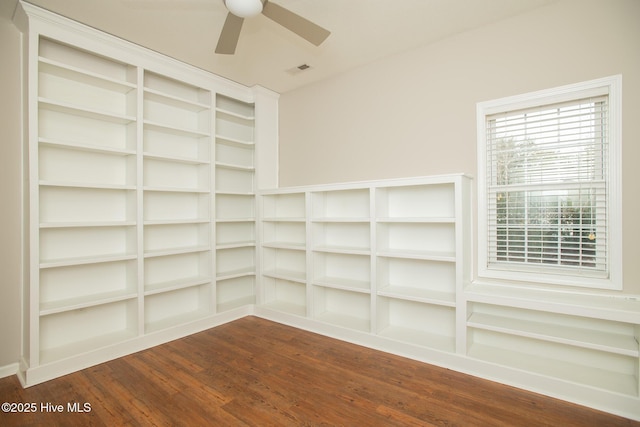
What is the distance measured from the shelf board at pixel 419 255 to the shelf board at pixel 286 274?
1.08 metres

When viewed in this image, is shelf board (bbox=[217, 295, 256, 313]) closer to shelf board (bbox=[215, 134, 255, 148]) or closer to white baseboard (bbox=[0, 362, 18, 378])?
white baseboard (bbox=[0, 362, 18, 378])

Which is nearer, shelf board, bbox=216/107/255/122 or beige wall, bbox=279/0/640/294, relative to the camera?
beige wall, bbox=279/0/640/294

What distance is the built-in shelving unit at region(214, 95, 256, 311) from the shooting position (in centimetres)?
400

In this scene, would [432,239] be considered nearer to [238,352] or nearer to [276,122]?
[238,352]

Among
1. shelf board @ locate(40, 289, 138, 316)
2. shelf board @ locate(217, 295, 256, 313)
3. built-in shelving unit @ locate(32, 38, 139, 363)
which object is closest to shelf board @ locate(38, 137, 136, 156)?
built-in shelving unit @ locate(32, 38, 139, 363)

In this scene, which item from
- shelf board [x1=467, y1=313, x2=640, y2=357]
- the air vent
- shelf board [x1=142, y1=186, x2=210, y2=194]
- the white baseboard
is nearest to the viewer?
shelf board [x1=467, y1=313, x2=640, y2=357]

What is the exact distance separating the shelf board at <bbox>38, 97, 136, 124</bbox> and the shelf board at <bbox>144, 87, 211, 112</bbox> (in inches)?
13.9

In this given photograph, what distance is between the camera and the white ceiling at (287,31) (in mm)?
2496

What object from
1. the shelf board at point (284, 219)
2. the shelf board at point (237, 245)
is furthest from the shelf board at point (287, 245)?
the shelf board at point (284, 219)

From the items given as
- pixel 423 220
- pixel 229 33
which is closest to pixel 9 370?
pixel 229 33

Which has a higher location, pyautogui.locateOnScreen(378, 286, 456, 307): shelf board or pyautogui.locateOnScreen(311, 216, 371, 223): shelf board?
pyautogui.locateOnScreen(311, 216, 371, 223): shelf board

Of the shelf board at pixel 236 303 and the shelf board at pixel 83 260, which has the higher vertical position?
the shelf board at pixel 83 260

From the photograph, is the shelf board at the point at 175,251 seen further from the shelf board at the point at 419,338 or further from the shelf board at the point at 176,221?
the shelf board at the point at 419,338

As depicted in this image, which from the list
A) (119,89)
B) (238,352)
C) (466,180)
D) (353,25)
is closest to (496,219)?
(466,180)
